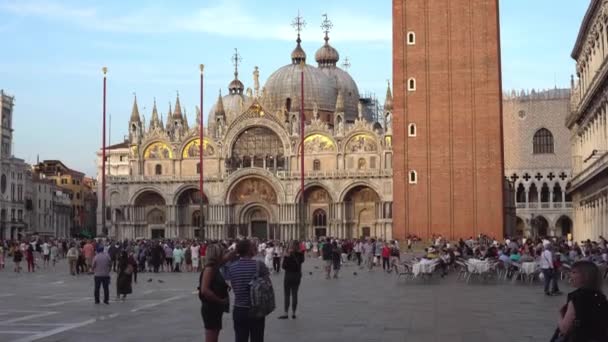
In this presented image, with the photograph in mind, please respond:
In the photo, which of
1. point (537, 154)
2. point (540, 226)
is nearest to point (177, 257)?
point (537, 154)

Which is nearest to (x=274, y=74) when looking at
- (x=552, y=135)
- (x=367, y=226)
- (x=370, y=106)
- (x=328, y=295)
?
(x=370, y=106)

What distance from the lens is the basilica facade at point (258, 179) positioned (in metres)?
69.1

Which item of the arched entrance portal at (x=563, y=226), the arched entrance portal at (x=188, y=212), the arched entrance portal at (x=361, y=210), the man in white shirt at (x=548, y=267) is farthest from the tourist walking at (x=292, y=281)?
the arched entrance portal at (x=563, y=226)

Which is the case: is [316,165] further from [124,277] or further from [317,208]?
[124,277]

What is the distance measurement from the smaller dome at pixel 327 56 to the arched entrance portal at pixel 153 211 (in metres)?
25.1

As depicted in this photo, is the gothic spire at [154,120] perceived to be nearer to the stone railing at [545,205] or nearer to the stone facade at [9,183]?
the stone facade at [9,183]

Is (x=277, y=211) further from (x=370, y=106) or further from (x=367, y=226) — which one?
(x=370, y=106)

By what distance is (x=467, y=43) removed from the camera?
50.8 m

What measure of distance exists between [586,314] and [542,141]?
6783cm

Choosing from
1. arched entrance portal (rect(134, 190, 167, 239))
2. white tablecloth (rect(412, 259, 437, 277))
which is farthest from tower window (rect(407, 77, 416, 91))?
arched entrance portal (rect(134, 190, 167, 239))

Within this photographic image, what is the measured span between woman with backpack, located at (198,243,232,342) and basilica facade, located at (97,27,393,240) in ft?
183

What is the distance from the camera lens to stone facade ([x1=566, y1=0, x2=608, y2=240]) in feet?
124

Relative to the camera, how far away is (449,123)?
50625 mm

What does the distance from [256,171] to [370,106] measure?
28.0m
